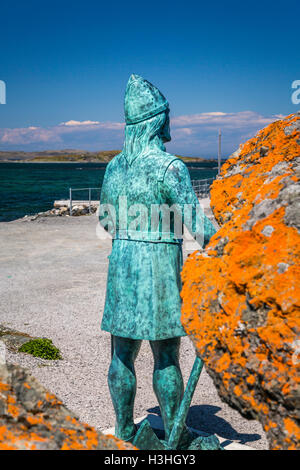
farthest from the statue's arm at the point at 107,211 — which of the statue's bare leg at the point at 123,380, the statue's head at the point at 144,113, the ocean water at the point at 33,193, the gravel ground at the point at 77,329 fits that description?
the ocean water at the point at 33,193

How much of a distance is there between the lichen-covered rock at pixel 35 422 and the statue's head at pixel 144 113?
2005mm

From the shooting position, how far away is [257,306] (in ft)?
5.15

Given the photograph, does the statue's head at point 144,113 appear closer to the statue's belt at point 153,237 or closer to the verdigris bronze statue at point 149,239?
the verdigris bronze statue at point 149,239

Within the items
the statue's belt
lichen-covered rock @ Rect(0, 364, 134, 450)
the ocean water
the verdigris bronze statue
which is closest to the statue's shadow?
the verdigris bronze statue

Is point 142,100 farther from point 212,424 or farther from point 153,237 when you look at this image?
point 212,424

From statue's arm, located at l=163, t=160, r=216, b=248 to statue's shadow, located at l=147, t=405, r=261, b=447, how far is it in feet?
7.99

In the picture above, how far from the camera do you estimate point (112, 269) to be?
3.18 m

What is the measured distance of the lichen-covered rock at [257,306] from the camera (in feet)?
4.87

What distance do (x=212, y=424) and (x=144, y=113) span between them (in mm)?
3219

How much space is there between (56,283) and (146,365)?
159 inches

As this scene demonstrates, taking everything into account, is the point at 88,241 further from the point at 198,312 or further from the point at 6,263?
the point at 198,312

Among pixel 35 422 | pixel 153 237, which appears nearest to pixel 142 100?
pixel 153 237

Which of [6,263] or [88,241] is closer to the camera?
[6,263]
